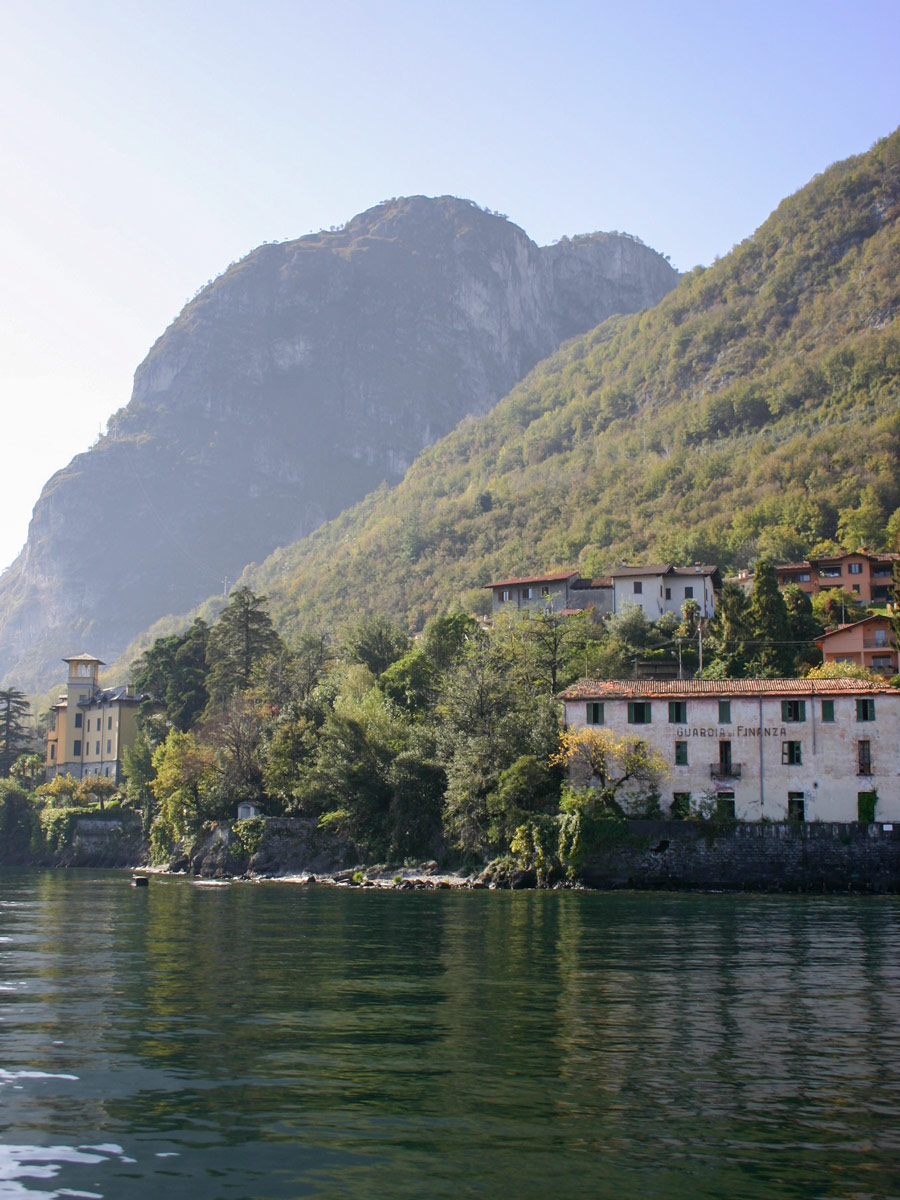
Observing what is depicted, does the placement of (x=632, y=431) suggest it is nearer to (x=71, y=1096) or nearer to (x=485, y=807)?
(x=485, y=807)

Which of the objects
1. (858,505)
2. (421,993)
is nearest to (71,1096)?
(421,993)

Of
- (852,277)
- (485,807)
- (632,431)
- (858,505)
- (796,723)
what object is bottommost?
(485,807)

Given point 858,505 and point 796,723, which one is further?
point 858,505

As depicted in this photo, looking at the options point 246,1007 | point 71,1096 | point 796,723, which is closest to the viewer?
point 71,1096

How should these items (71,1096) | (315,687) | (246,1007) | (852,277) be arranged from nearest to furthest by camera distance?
(71,1096) < (246,1007) < (315,687) < (852,277)

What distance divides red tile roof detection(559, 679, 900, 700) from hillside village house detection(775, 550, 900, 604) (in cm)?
3627

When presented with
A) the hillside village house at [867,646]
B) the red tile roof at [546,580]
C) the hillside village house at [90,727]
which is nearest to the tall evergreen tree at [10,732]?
the hillside village house at [90,727]

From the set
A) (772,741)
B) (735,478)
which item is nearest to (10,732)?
(735,478)

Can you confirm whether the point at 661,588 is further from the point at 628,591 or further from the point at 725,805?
the point at 725,805

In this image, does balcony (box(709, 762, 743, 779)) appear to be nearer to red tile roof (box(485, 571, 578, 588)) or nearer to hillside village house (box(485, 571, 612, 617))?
hillside village house (box(485, 571, 612, 617))

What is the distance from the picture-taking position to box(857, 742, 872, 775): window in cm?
5809

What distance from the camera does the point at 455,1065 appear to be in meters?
18.6

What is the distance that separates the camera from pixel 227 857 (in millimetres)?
78250

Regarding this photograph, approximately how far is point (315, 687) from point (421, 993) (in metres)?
65.9
